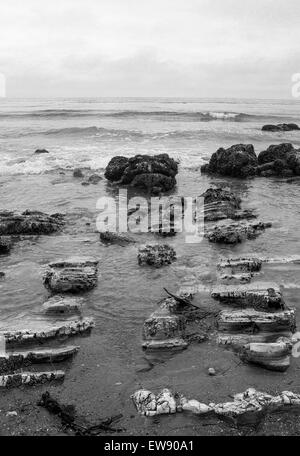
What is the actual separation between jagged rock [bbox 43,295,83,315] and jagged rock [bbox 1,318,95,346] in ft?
1.74

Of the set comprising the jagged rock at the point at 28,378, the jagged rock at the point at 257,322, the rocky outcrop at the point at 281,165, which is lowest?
the jagged rock at the point at 28,378

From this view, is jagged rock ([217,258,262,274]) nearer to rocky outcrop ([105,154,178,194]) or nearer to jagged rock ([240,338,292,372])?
jagged rock ([240,338,292,372])

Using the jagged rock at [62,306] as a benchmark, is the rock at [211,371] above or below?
below

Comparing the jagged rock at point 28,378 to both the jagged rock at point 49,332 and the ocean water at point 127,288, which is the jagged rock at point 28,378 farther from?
the jagged rock at point 49,332

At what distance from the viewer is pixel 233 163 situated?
23.9 meters

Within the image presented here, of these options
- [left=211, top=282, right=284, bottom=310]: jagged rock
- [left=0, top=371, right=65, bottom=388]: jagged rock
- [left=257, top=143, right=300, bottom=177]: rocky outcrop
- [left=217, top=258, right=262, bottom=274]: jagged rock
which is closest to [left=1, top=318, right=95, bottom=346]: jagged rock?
[left=0, top=371, right=65, bottom=388]: jagged rock

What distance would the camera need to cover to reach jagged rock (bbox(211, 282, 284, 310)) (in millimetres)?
8664

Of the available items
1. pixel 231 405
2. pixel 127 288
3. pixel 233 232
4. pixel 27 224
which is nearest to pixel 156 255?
pixel 127 288

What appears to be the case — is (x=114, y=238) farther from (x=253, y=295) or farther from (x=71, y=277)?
(x=253, y=295)

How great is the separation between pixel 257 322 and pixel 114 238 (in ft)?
21.3

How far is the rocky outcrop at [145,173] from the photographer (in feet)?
69.0

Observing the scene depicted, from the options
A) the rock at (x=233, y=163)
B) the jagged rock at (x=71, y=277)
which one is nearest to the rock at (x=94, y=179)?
the rock at (x=233, y=163)

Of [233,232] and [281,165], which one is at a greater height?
[281,165]

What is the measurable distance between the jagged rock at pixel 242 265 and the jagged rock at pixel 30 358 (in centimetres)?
498
